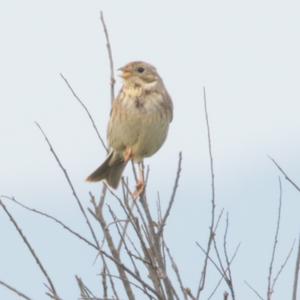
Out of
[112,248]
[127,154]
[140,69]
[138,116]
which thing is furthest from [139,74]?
[112,248]

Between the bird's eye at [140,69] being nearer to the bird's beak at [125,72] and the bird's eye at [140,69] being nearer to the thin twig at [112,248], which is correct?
the bird's beak at [125,72]

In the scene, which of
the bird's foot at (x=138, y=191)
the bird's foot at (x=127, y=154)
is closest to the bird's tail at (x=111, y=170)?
the bird's foot at (x=127, y=154)

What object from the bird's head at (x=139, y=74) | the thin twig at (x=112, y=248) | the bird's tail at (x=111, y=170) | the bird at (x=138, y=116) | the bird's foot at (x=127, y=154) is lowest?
the thin twig at (x=112, y=248)

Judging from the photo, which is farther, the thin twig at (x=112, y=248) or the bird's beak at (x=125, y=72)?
the bird's beak at (x=125, y=72)

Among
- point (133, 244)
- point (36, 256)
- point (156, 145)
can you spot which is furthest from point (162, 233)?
point (156, 145)

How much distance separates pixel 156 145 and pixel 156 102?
1.06 ft

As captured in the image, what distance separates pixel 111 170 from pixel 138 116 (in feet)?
2.06

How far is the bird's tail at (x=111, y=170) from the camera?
7.16 meters

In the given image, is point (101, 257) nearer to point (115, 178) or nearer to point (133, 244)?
point (133, 244)

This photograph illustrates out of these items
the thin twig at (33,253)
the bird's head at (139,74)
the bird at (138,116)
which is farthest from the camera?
the bird's head at (139,74)

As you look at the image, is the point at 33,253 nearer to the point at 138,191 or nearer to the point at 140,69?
the point at 138,191

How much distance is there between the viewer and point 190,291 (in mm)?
4066

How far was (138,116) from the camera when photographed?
6.79 m

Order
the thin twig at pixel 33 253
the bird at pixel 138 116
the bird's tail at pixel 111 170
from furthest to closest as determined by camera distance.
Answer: the bird's tail at pixel 111 170, the bird at pixel 138 116, the thin twig at pixel 33 253
